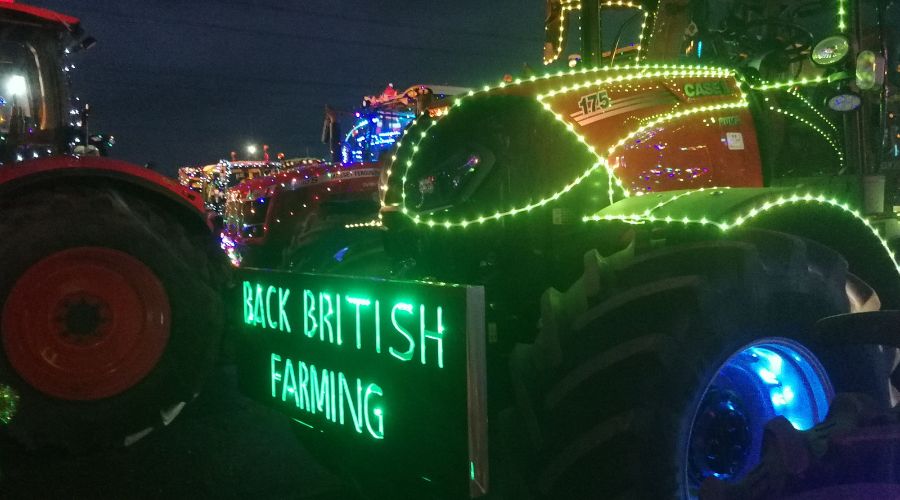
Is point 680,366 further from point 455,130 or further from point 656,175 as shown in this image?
point 455,130

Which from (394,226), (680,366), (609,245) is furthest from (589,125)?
(680,366)

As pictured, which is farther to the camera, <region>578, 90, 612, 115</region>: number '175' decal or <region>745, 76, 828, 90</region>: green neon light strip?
<region>745, 76, 828, 90</region>: green neon light strip

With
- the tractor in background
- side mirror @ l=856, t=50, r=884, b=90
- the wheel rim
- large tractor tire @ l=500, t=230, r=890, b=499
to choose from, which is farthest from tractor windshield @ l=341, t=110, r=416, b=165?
large tractor tire @ l=500, t=230, r=890, b=499

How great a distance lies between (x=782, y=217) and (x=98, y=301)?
3425 millimetres

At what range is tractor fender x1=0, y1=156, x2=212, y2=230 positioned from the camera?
151 inches

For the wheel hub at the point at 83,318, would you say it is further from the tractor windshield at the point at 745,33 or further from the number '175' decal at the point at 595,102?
the tractor windshield at the point at 745,33

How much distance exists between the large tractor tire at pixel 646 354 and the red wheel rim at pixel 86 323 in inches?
112

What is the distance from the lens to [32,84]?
4.72m

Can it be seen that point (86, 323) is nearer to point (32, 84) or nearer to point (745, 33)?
point (32, 84)

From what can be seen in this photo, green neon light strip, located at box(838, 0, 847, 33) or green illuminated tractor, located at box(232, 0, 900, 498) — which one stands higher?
green neon light strip, located at box(838, 0, 847, 33)

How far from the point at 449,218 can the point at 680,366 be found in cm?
148

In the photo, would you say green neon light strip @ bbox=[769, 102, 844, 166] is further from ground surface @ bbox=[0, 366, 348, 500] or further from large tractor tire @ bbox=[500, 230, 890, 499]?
ground surface @ bbox=[0, 366, 348, 500]

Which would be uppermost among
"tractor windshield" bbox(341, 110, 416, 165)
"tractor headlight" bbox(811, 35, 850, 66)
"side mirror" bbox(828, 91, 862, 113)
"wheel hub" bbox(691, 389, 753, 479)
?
"tractor windshield" bbox(341, 110, 416, 165)

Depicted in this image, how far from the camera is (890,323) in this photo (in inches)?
69.6
